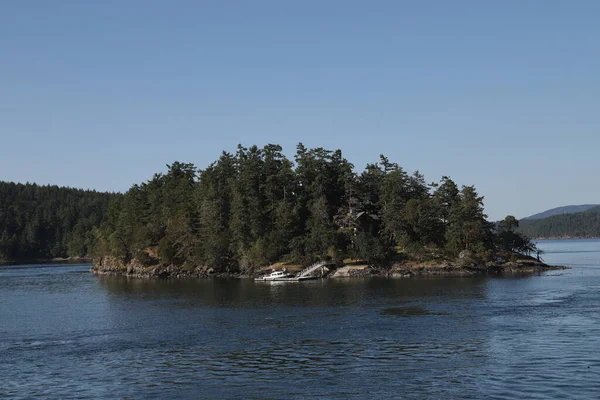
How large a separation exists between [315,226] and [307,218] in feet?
33.4

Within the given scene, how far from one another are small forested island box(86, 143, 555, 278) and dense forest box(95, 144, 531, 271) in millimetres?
218

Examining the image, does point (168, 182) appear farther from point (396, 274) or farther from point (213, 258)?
point (396, 274)

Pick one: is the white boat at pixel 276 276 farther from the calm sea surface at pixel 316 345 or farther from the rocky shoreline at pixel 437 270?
the calm sea surface at pixel 316 345

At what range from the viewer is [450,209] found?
394 ft

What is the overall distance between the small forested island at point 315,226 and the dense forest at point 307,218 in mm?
218

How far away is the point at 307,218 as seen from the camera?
133 metres

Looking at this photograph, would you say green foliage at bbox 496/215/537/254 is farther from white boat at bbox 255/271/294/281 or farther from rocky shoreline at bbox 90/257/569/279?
white boat at bbox 255/271/294/281

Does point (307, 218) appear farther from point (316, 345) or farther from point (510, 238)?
point (316, 345)

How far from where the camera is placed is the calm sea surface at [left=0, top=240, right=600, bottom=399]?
3694cm

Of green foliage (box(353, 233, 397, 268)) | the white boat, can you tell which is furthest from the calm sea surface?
green foliage (box(353, 233, 397, 268))

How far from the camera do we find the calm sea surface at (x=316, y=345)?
36.9m

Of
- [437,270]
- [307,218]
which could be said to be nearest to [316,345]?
[437,270]

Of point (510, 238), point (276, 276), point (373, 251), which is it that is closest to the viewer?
point (276, 276)

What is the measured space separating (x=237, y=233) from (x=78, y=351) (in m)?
80.7
